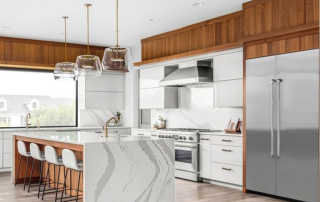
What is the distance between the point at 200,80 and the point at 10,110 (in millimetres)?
4234

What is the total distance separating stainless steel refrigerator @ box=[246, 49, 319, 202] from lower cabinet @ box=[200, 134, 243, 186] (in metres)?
0.29

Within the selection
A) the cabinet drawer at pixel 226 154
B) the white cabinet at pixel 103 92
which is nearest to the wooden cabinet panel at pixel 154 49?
the white cabinet at pixel 103 92

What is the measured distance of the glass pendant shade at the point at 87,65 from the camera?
5227 mm

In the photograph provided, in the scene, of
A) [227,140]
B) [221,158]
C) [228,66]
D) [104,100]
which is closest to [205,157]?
[221,158]

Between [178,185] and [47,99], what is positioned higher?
[47,99]

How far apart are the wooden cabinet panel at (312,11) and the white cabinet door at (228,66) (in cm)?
124

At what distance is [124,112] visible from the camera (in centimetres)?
926

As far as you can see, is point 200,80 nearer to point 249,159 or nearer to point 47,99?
point 249,159

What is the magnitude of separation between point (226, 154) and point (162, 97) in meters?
1.99

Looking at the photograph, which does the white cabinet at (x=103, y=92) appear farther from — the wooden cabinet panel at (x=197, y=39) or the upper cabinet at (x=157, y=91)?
the wooden cabinet panel at (x=197, y=39)

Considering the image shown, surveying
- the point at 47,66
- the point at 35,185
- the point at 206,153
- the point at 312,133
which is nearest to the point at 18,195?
the point at 35,185

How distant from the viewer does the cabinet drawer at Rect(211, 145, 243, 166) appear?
18.5 ft

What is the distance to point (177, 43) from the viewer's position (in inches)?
280

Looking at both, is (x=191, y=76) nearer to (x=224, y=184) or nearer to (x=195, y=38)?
(x=195, y=38)
